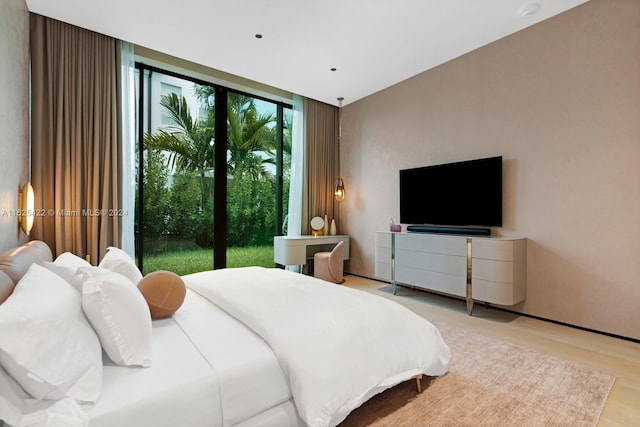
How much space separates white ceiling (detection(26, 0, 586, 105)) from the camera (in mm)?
2836

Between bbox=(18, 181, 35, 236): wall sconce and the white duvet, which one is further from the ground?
bbox=(18, 181, 35, 236): wall sconce

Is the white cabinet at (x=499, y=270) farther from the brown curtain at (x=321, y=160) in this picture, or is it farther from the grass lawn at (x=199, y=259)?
the grass lawn at (x=199, y=259)

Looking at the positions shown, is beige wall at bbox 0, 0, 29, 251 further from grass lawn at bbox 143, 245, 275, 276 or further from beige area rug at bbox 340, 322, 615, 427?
beige area rug at bbox 340, 322, 615, 427

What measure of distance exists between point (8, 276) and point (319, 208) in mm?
4319

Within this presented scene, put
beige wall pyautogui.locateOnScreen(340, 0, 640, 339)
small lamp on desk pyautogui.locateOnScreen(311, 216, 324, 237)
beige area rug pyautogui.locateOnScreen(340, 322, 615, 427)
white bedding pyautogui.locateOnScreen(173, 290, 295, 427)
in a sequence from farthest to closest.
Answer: small lamp on desk pyautogui.locateOnScreen(311, 216, 324, 237)
beige wall pyautogui.locateOnScreen(340, 0, 640, 339)
beige area rug pyautogui.locateOnScreen(340, 322, 615, 427)
white bedding pyautogui.locateOnScreen(173, 290, 295, 427)

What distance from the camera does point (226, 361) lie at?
49.1 inches

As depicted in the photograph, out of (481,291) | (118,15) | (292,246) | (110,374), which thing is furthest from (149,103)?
(481,291)

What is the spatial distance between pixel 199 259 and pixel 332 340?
3.36 metres

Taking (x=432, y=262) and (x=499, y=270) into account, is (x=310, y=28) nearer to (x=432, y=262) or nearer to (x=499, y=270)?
(x=432, y=262)

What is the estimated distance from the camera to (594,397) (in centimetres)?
180

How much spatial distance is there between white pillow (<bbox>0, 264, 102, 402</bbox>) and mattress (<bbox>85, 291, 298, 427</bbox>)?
9 centimetres

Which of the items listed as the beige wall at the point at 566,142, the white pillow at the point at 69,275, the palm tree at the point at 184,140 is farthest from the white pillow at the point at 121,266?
the beige wall at the point at 566,142

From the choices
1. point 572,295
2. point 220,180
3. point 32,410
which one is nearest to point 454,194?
point 572,295

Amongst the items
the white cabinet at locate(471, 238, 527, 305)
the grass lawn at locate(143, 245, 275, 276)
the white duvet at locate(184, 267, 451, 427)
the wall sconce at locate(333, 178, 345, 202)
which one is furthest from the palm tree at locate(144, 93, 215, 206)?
the white cabinet at locate(471, 238, 527, 305)
